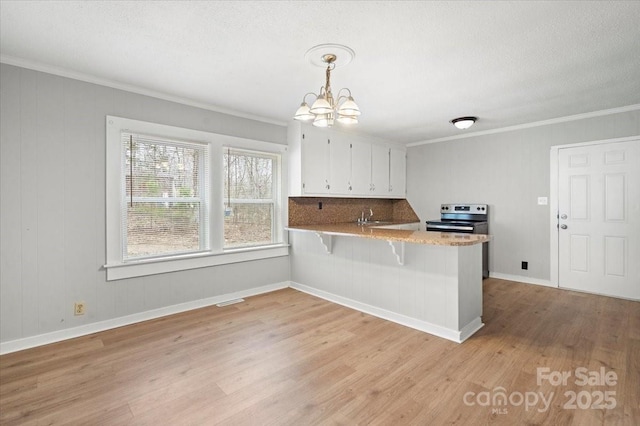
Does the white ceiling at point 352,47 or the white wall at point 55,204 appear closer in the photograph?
the white ceiling at point 352,47

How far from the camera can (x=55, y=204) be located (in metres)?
2.75

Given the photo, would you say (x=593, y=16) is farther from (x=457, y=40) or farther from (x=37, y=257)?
(x=37, y=257)

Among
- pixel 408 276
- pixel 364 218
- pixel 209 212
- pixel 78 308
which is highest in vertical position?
pixel 209 212

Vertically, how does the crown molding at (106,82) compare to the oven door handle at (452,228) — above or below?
above

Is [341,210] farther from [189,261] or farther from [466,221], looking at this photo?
[189,261]

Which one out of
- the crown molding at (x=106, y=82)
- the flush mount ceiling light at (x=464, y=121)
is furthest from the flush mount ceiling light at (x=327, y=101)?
the flush mount ceiling light at (x=464, y=121)

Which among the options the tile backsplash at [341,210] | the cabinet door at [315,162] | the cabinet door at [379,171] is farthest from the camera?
the cabinet door at [379,171]

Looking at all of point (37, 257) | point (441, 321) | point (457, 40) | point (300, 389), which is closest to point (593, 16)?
point (457, 40)

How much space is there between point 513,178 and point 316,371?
4156 millimetres

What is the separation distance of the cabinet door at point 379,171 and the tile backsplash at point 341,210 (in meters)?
0.33

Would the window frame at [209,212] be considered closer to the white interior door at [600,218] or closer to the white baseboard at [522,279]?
the white baseboard at [522,279]

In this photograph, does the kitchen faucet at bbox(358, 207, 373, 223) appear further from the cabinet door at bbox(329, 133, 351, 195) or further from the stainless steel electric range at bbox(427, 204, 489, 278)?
the stainless steel electric range at bbox(427, 204, 489, 278)

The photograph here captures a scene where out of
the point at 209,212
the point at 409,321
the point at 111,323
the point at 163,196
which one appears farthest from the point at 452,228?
the point at 111,323

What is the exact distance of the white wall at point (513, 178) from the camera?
13.7ft
